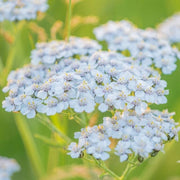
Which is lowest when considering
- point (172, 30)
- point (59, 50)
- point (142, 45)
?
point (59, 50)

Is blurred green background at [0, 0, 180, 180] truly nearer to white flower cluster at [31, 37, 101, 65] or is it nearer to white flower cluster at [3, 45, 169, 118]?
white flower cluster at [31, 37, 101, 65]

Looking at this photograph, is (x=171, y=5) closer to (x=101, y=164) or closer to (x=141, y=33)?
(x=141, y=33)

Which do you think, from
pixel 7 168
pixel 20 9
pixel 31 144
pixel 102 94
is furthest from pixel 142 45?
pixel 7 168

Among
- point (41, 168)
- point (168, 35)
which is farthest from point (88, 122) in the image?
point (168, 35)

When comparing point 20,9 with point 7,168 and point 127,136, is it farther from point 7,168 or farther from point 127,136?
point 127,136

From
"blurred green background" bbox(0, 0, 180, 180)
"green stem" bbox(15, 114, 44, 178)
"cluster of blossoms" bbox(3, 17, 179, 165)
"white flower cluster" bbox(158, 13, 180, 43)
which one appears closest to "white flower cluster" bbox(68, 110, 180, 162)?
"cluster of blossoms" bbox(3, 17, 179, 165)

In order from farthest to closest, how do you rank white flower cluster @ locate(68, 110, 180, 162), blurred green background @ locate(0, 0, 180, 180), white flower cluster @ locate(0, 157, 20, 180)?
1. blurred green background @ locate(0, 0, 180, 180)
2. white flower cluster @ locate(0, 157, 20, 180)
3. white flower cluster @ locate(68, 110, 180, 162)
